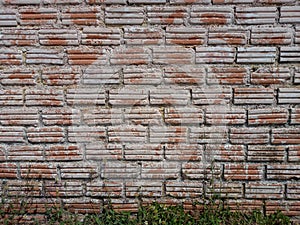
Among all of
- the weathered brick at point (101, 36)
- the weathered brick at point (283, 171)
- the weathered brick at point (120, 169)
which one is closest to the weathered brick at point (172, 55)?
the weathered brick at point (101, 36)

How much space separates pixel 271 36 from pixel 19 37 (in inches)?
81.0

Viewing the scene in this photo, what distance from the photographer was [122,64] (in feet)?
9.75

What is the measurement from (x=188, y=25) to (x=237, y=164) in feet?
4.05

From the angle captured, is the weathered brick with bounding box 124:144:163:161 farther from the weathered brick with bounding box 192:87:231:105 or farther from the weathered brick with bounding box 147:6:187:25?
the weathered brick with bounding box 147:6:187:25

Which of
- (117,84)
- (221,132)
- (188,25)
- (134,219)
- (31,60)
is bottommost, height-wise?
(134,219)

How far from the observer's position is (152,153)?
3055 millimetres

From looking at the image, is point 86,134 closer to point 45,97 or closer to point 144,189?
point 45,97

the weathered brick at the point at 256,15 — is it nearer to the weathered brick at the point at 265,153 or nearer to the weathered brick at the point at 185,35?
the weathered brick at the point at 185,35

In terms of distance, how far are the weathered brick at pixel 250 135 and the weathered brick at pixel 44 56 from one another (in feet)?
5.11

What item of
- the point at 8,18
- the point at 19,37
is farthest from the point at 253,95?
the point at 8,18

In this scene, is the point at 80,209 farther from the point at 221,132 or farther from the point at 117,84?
the point at 221,132

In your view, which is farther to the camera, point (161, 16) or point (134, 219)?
point (134, 219)

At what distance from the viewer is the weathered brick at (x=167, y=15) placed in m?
2.89

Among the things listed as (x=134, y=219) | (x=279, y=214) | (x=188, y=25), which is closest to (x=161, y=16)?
(x=188, y=25)
